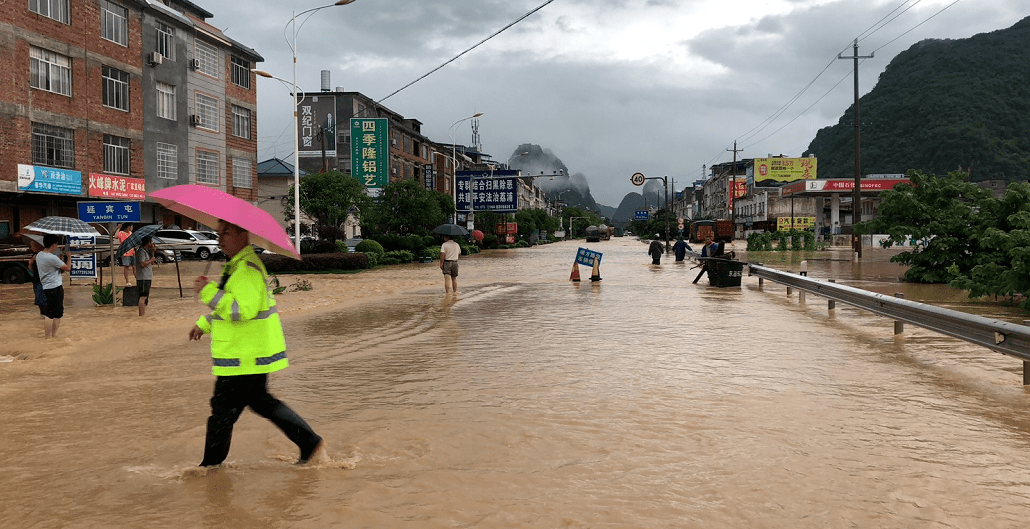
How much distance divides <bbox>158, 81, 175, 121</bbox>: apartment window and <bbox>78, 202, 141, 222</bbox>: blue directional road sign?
2359 centimetres

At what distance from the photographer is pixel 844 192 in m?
84.8

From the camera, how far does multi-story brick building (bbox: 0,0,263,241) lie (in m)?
29.4

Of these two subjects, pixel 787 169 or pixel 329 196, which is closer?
pixel 329 196

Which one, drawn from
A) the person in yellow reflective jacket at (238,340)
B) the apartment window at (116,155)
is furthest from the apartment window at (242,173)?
the person in yellow reflective jacket at (238,340)

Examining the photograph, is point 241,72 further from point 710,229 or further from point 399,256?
point 710,229

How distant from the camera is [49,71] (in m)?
30.7

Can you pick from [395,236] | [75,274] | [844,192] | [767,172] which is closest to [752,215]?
[767,172]

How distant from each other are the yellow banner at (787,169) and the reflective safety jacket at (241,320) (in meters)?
108

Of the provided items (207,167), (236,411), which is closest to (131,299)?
(236,411)

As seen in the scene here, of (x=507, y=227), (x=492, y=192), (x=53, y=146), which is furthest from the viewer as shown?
(x=507, y=227)

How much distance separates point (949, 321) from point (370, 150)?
51.7 m

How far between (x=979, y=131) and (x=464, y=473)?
378 ft

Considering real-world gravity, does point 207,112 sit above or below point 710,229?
above

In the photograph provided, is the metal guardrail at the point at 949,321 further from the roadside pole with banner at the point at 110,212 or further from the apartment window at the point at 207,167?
the apartment window at the point at 207,167
